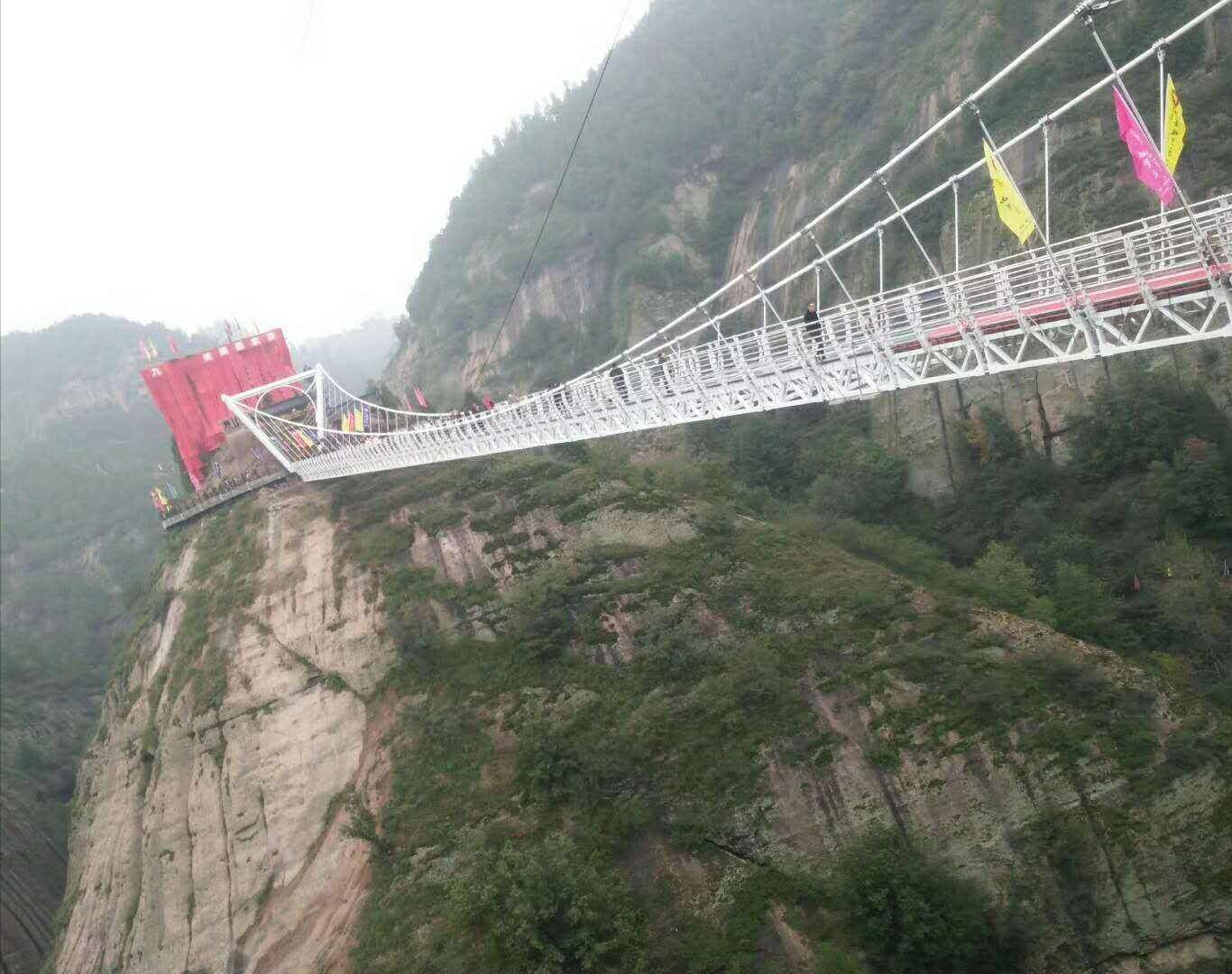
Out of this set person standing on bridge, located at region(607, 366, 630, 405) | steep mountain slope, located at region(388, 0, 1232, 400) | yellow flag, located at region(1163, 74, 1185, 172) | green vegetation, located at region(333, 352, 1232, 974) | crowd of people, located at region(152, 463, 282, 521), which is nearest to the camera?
yellow flag, located at region(1163, 74, 1185, 172)

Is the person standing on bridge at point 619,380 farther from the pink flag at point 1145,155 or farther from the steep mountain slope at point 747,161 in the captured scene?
the steep mountain slope at point 747,161

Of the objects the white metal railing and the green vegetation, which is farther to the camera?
the green vegetation

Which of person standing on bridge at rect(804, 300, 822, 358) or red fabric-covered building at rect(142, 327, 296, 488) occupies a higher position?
red fabric-covered building at rect(142, 327, 296, 488)

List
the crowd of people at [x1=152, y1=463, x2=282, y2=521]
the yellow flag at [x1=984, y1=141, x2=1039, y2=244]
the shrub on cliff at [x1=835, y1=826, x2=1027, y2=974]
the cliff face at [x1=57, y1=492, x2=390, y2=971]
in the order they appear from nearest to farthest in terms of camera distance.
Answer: the yellow flag at [x1=984, y1=141, x2=1039, y2=244] < the shrub on cliff at [x1=835, y1=826, x2=1027, y2=974] < the cliff face at [x1=57, y1=492, x2=390, y2=971] < the crowd of people at [x1=152, y1=463, x2=282, y2=521]

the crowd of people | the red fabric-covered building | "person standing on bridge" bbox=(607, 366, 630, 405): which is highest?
the red fabric-covered building

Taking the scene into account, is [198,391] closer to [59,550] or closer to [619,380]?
[619,380]

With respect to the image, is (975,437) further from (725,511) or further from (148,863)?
(148,863)

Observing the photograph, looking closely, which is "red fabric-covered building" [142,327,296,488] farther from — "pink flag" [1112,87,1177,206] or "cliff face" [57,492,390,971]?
"pink flag" [1112,87,1177,206]

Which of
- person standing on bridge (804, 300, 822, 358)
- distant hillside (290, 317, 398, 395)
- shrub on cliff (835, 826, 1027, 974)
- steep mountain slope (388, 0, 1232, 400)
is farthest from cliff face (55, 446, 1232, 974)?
distant hillside (290, 317, 398, 395)
